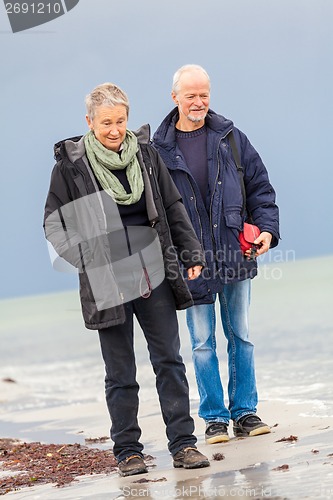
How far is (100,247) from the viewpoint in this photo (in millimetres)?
5367

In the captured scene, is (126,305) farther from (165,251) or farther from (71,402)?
(71,402)

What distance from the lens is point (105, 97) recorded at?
17.6ft

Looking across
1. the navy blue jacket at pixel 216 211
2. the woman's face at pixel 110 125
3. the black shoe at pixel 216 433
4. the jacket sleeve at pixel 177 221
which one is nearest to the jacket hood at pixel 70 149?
the woman's face at pixel 110 125

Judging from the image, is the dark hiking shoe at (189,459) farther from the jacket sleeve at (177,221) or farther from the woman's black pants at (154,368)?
the jacket sleeve at (177,221)

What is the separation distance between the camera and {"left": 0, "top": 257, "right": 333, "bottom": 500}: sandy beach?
192 inches

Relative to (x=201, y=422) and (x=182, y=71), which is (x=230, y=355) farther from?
(x=182, y=71)

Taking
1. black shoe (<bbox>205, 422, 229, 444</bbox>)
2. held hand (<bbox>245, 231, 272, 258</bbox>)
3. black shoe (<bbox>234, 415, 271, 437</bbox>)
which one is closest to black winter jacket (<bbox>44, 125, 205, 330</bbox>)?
held hand (<bbox>245, 231, 272, 258</bbox>)

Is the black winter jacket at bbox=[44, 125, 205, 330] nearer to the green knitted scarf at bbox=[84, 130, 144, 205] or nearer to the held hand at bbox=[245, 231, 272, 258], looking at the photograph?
the green knitted scarf at bbox=[84, 130, 144, 205]

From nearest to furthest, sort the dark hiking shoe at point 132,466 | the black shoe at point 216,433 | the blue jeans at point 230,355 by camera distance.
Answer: the dark hiking shoe at point 132,466
the black shoe at point 216,433
the blue jeans at point 230,355

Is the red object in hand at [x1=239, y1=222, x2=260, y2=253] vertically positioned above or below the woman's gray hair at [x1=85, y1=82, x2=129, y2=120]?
below

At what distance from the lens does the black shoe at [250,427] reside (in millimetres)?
6246

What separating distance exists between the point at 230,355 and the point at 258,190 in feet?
3.35

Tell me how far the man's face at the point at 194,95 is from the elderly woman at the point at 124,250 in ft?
2.27

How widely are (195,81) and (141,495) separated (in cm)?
250
